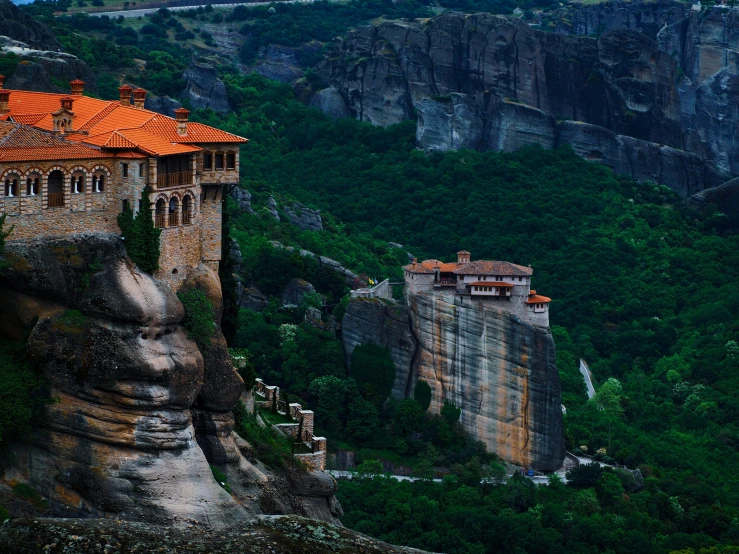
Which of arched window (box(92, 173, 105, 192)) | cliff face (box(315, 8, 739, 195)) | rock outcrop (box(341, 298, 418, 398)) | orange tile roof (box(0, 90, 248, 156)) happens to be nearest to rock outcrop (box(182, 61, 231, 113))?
cliff face (box(315, 8, 739, 195))

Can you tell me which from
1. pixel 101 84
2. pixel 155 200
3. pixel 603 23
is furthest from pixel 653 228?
pixel 155 200

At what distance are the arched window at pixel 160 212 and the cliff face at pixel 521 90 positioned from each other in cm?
9054

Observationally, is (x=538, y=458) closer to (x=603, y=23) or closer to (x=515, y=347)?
(x=515, y=347)

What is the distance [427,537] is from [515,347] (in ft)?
54.5

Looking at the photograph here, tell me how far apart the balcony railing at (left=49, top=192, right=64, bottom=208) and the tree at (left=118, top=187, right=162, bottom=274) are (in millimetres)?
1894

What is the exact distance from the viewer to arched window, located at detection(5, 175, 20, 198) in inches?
2329

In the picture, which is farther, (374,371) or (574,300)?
(574,300)

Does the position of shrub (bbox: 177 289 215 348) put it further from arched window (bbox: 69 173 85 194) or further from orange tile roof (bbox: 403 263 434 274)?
orange tile roof (bbox: 403 263 434 274)

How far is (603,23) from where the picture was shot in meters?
192

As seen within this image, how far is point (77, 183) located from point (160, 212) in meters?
2.87

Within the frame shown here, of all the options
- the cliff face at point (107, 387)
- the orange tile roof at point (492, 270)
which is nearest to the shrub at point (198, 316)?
the cliff face at point (107, 387)

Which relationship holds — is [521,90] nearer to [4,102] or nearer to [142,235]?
[4,102]

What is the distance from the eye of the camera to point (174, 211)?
206ft

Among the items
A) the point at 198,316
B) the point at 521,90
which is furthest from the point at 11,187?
the point at 521,90
